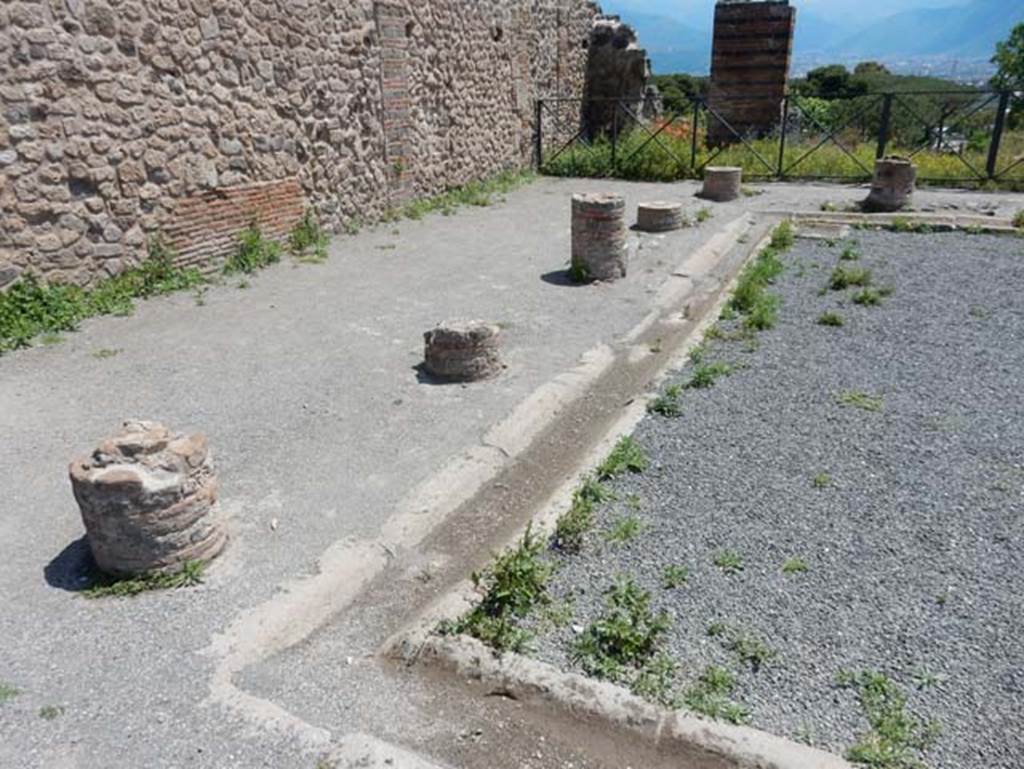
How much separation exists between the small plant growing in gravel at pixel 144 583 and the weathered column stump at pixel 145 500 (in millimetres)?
28

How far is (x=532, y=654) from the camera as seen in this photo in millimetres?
2867

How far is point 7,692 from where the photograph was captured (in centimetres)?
265

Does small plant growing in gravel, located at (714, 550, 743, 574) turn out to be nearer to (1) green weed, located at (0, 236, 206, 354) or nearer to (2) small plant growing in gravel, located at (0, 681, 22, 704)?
(2) small plant growing in gravel, located at (0, 681, 22, 704)

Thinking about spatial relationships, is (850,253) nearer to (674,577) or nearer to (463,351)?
(463,351)

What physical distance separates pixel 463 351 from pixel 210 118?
426 centimetres

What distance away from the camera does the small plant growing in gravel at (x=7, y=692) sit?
2635 millimetres

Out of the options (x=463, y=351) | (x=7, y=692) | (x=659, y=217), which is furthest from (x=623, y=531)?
(x=659, y=217)

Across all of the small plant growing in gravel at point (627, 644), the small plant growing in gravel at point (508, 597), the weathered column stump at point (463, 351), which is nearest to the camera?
the small plant growing in gravel at point (627, 644)

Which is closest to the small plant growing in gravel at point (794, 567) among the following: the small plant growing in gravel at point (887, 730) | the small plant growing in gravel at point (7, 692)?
the small plant growing in gravel at point (887, 730)

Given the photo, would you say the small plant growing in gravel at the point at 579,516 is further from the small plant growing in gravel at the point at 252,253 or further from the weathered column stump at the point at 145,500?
the small plant growing in gravel at the point at 252,253

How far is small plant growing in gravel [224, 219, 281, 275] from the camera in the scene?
792 centimetres

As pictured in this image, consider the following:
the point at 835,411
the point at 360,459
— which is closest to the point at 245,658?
the point at 360,459

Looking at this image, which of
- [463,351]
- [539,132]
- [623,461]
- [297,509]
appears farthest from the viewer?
[539,132]

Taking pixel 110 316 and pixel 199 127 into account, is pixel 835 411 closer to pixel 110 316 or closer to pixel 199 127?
pixel 110 316
